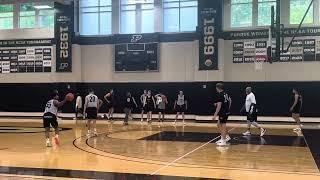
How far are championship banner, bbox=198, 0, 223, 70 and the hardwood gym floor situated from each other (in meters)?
7.39

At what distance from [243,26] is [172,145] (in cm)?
1205

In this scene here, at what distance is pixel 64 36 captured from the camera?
1040 inches

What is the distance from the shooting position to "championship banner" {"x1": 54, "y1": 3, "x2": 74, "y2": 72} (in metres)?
26.2

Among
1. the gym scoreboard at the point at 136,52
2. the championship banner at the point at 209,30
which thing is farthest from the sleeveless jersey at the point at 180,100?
the gym scoreboard at the point at 136,52

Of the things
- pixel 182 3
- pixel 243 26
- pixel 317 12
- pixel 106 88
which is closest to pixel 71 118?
pixel 106 88

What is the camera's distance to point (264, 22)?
24.1 m

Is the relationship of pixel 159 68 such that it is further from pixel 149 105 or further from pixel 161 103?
pixel 149 105

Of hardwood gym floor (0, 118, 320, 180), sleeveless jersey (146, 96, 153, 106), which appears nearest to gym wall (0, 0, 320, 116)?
sleeveless jersey (146, 96, 153, 106)

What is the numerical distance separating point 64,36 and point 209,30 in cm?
860

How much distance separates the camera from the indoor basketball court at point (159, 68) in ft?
67.1

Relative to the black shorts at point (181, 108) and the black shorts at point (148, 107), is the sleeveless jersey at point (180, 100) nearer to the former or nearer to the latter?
the black shorts at point (181, 108)

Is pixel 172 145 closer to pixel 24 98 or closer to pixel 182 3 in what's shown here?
pixel 182 3

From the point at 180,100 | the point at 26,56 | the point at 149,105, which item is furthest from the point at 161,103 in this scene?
the point at 26,56

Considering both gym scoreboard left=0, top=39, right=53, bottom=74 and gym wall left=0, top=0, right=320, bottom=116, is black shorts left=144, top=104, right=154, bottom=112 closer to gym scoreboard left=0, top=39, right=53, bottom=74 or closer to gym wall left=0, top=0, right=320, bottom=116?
gym wall left=0, top=0, right=320, bottom=116
